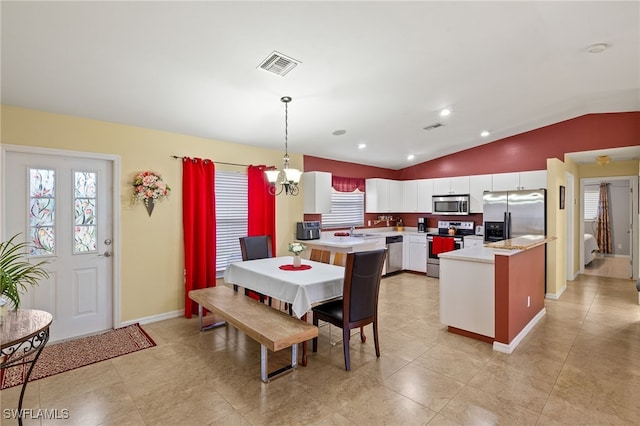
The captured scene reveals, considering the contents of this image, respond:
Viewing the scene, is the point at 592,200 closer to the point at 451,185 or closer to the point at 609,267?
the point at 609,267

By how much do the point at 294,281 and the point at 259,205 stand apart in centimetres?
229

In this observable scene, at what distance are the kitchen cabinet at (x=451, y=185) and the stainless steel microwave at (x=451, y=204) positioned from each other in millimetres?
97

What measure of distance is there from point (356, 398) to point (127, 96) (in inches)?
136

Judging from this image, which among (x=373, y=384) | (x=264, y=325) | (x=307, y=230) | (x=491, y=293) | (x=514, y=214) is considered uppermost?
(x=514, y=214)

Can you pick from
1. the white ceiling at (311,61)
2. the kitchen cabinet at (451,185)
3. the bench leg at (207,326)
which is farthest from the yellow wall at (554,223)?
the bench leg at (207,326)

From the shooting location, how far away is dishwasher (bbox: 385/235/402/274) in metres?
6.45

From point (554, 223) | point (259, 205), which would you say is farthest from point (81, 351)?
point (554, 223)

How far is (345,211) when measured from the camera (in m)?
6.58

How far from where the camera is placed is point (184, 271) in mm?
4176

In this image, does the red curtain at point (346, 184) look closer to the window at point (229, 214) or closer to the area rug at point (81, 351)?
the window at point (229, 214)

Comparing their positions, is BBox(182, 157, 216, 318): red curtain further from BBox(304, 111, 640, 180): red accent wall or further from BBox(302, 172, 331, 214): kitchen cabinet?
BBox(304, 111, 640, 180): red accent wall

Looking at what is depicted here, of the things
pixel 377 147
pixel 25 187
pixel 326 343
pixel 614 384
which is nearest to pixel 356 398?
pixel 326 343

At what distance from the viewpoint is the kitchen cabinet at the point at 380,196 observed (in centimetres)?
679

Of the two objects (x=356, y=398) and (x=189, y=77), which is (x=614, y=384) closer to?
(x=356, y=398)
